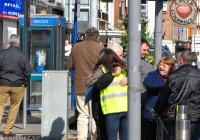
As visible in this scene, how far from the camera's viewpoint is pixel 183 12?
582 inches

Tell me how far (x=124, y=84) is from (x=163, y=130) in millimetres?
863

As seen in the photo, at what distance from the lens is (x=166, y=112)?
802 cm

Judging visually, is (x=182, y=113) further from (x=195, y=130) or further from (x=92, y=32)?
(x=92, y=32)

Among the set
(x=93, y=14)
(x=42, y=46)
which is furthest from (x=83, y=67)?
(x=42, y=46)

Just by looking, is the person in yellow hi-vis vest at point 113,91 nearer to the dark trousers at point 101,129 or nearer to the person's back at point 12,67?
the dark trousers at point 101,129

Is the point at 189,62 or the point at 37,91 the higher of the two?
the point at 189,62

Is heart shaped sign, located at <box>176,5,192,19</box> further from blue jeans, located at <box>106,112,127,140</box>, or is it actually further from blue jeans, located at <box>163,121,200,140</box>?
blue jeans, located at <box>163,121,200,140</box>

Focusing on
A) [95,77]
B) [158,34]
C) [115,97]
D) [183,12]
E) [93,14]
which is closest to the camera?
[115,97]

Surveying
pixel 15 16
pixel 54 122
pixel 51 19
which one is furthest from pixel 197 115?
pixel 15 16

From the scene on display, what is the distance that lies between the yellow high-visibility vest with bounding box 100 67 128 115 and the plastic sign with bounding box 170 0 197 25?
5.25m

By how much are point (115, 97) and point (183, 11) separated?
271 inches

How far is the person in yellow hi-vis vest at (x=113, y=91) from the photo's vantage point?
8.49m

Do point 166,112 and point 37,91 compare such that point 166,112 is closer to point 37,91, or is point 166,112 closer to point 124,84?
point 124,84

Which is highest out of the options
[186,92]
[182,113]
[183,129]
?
[186,92]
